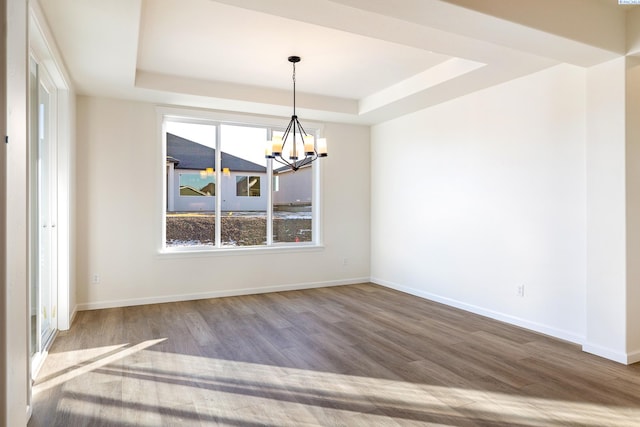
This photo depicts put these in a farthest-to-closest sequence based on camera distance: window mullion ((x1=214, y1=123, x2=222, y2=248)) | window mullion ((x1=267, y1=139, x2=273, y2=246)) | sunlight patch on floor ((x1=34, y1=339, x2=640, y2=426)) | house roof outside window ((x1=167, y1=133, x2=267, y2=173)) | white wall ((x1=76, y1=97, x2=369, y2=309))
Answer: window mullion ((x1=267, y1=139, x2=273, y2=246)) → window mullion ((x1=214, y1=123, x2=222, y2=248)) → house roof outside window ((x1=167, y1=133, x2=267, y2=173)) → white wall ((x1=76, y1=97, x2=369, y2=309)) → sunlight patch on floor ((x1=34, y1=339, x2=640, y2=426))

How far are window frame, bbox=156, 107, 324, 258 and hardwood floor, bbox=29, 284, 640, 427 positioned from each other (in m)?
1.10

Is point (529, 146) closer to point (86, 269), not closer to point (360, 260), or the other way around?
point (360, 260)

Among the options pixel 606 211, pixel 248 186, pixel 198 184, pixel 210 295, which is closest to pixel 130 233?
pixel 198 184

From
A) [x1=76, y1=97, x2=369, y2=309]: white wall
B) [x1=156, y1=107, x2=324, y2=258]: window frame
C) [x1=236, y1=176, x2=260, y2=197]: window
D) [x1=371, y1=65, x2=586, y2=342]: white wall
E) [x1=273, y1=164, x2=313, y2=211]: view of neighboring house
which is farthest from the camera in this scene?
[x1=273, y1=164, x2=313, y2=211]: view of neighboring house

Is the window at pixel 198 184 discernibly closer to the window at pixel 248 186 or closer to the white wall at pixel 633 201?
the window at pixel 248 186

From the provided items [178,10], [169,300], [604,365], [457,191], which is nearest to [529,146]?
[457,191]

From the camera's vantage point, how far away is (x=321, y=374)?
9.39ft

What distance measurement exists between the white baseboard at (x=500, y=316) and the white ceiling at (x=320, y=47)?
2.41 metres

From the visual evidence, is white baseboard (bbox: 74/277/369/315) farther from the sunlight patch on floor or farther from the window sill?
the sunlight patch on floor

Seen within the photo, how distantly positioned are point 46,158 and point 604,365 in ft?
16.7

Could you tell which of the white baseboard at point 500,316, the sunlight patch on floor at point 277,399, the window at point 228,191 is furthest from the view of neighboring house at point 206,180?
the sunlight patch on floor at point 277,399

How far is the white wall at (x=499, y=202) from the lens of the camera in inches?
142

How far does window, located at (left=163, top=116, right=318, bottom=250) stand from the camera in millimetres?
5246

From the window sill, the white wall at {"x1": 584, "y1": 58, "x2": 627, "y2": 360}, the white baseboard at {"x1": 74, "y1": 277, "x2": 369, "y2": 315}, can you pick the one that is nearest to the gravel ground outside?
the window sill
